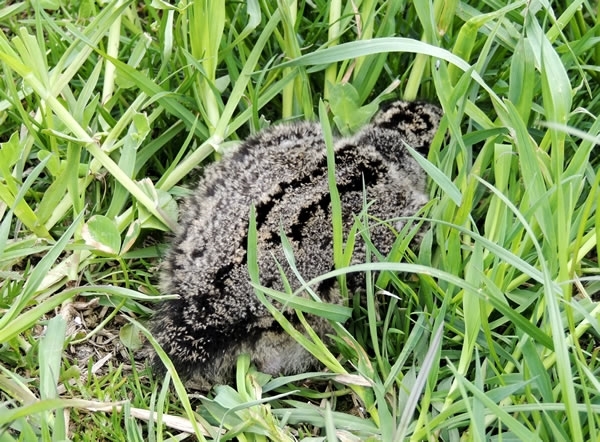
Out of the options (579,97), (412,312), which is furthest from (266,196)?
(579,97)

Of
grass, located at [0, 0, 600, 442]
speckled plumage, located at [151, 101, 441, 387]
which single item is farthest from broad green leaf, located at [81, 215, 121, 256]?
speckled plumage, located at [151, 101, 441, 387]

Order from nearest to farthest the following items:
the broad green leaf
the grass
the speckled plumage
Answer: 1. the grass
2. the speckled plumage
3. the broad green leaf

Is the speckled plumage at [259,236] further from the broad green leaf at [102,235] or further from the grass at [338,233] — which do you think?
the broad green leaf at [102,235]

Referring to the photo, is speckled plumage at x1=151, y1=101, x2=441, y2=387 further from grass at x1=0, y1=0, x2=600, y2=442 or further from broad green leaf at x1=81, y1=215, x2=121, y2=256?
broad green leaf at x1=81, y1=215, x2=121, y2=256

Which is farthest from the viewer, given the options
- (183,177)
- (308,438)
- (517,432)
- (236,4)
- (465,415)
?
(236,4)

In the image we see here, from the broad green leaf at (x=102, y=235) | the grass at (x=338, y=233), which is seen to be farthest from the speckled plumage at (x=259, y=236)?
the broad green leaf at (x=102, y=235)

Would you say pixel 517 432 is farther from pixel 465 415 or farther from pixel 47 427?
pixel 47 427
